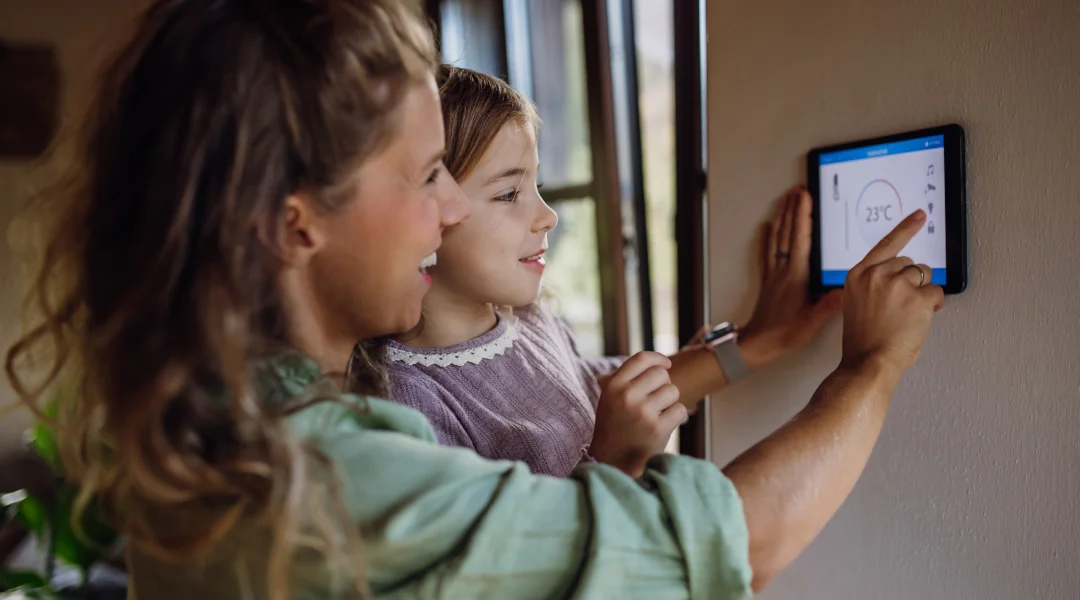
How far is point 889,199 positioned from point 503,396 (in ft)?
1.62

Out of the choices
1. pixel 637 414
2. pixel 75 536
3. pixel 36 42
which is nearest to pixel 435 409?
pixel 637 414

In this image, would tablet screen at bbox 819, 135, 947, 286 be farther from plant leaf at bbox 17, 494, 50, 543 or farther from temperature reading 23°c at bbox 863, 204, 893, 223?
plant leaf at bbox 17, 494, 50, 543

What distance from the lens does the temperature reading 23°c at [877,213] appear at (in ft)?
2.76

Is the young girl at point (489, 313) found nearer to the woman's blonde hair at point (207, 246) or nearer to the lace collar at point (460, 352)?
the lace collar at point (460, 352)

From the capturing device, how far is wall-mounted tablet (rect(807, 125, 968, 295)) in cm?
77

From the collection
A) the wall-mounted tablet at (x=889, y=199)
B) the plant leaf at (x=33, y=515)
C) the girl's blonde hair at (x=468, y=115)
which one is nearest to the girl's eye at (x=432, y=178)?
the girl's blonde hair at (x=468, y=115)

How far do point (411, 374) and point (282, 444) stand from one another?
1.27 ft

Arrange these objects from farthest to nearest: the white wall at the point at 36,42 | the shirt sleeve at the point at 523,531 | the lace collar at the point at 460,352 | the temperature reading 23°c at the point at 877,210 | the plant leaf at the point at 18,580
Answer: the white wall at the point at 36,42 < the plant leaf at the point at 18,580 < the lace collar at the point at 460,352 < the temperature reading 23°c at the point at 877,210 < the shirt sleeve at the point at 523,531

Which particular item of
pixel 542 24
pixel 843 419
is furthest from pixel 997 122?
pixel 542 24

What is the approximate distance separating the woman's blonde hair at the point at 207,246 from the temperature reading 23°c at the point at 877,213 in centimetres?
53

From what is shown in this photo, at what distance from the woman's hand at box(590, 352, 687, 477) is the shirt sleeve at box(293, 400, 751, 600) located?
0.71 ft

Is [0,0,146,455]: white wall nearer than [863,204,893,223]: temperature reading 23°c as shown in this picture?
No

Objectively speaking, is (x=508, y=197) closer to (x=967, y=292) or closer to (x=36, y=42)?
(x=967, y=292)

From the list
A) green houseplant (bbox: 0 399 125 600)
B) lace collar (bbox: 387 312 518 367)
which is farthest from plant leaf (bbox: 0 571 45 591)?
lace collar (bbox: 387 312 518 367)
